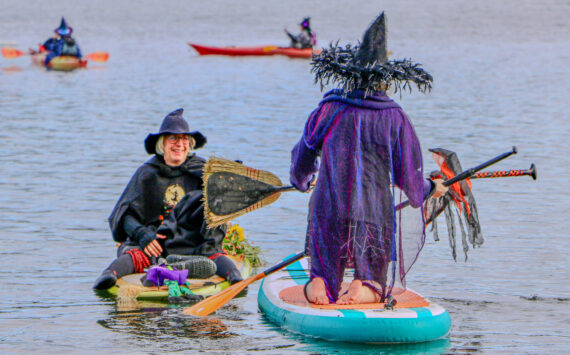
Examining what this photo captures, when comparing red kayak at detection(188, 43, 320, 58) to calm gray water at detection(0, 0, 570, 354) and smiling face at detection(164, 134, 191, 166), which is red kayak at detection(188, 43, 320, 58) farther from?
smiling face at detection(164, 134, 191, 166)

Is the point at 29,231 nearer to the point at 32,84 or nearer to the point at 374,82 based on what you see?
the point at 374,82

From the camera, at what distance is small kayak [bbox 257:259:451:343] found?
793 centimetres

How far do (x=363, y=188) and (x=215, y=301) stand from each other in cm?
162

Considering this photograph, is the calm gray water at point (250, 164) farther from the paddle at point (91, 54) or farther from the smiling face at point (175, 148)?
the smiling face at point (175, 148)

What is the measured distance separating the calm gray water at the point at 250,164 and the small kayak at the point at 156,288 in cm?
13

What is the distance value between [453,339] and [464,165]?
10753mm

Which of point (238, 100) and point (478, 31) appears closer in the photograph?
point (238, 100)

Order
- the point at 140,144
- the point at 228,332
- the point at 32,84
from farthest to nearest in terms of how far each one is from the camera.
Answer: the point at 32,84 < the point at 140,144 < the point at 228,332

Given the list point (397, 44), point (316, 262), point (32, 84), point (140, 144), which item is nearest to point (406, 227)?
point (316, 262)

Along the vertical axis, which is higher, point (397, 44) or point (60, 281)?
point (397, 44)

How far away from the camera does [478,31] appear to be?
68375mm

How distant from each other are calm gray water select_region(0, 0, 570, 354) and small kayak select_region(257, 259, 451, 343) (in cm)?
9

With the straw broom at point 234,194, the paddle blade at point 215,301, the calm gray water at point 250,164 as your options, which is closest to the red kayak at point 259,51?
the calm gray water at point 250,164

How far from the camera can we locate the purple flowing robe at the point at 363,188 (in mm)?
7992
